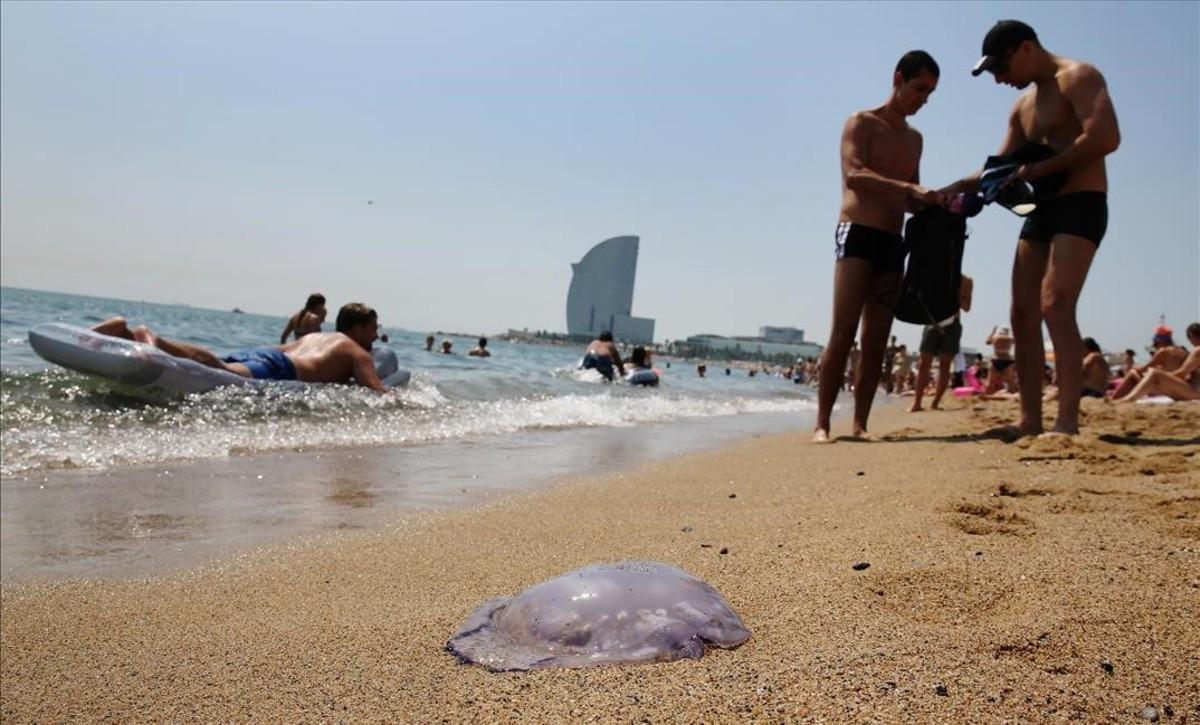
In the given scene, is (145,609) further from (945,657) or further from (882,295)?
(882,295)

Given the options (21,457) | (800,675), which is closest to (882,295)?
(800,675)

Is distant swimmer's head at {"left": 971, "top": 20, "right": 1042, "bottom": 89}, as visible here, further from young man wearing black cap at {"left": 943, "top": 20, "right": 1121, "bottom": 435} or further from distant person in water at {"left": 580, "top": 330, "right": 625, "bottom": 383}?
distant person in water at {"left": 580, "top": 330, "right": 625, "bottom": 383}

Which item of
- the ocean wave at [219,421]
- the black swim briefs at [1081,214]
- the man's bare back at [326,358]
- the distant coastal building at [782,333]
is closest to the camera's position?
the black swim briefs at [1081,214]

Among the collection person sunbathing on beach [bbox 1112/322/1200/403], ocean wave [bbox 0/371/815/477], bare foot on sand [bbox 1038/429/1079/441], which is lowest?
ocean wave [bbox 0/371/815/477]

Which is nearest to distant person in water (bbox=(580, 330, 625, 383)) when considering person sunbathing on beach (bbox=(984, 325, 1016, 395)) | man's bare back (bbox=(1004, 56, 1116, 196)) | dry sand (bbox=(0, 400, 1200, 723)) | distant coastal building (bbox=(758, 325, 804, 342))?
person sunbathing on beach (bbox=(984, 325, 1016, 395))

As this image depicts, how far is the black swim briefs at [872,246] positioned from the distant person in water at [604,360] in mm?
11909

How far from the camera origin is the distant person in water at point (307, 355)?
6.70m

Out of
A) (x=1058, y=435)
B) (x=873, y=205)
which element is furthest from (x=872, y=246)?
(x=1058, y=435)

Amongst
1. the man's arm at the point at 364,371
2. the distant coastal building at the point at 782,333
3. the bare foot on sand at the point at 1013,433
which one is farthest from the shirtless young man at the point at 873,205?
the distant coastal building at the point at 782,333

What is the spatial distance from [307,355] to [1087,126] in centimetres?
613

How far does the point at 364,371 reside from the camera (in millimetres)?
7188

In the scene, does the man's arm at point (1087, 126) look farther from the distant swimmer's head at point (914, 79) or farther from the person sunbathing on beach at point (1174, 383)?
the person sunbathing on beach at point (1174, 383)

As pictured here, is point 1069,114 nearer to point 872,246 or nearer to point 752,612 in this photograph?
point 872,246

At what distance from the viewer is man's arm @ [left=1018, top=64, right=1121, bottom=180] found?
341 centimetres
